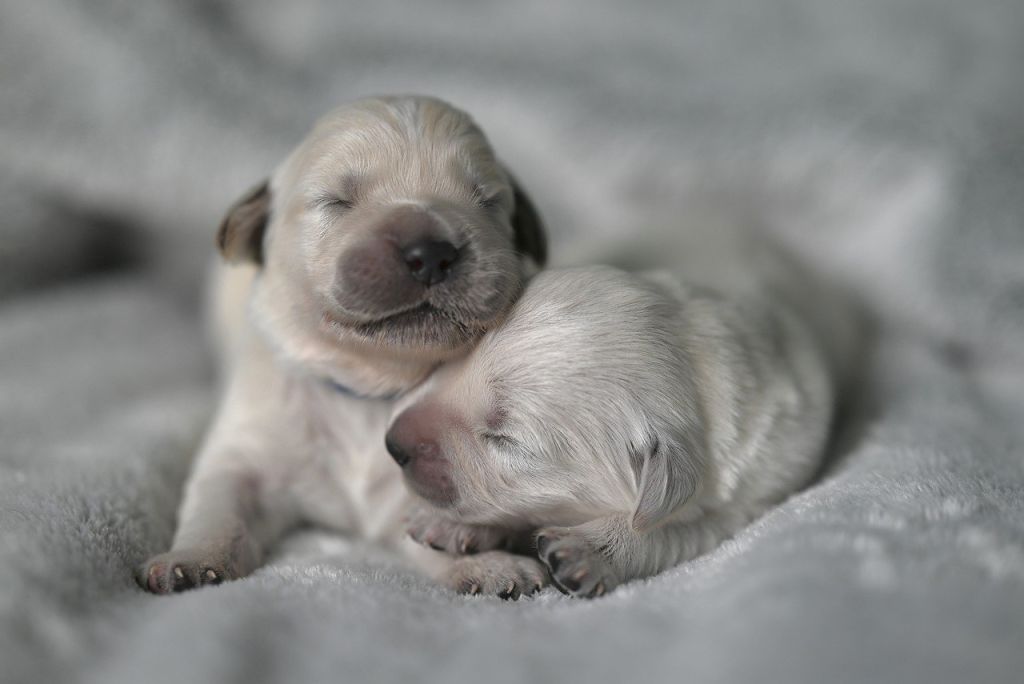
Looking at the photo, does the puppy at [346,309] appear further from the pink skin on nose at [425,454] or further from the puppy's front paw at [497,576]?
the pink skin on nose at [425,454]

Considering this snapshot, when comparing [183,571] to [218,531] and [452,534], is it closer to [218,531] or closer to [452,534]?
[218,531]

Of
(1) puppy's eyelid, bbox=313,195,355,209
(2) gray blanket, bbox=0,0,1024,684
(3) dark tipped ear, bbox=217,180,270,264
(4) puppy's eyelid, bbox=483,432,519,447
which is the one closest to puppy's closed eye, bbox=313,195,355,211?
(1) puppy's eyelid, bbox=313,195,355,209

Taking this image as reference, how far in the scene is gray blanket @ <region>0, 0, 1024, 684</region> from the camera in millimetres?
1585

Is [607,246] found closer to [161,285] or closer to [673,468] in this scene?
[673,468]

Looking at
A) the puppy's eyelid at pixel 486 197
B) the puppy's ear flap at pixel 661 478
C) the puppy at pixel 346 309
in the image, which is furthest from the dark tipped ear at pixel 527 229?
the puppy's ear flap at pixel 661 478

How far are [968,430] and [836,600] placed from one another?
1.22 meters

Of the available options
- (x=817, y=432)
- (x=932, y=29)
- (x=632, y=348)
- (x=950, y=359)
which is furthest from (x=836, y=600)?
(x=932, y=29)

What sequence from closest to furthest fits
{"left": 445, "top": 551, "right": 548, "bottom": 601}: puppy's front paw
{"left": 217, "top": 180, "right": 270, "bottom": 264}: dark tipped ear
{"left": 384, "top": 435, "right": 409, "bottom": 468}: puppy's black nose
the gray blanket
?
1. the gray blanket
2. {"left": 445, "top": 551, "right": 548, "bottom": 601}: puppy's front paw
3. {"left": 384, "top": 435, "right": 409, "bottom": 468}: puppy's black nose
4. {"left": 217, "top": 180, "right": 270, "bottom": 264}: dark tipped ear

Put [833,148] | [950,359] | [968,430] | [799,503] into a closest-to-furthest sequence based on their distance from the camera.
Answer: [799,503]
[968,430]
[950,359]
[833,148]

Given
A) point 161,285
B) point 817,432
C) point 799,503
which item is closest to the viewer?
point 799,503

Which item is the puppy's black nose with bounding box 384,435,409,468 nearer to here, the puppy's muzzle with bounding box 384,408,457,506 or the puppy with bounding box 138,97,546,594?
the puppy's muzzle with bounding box 384,408,457,506

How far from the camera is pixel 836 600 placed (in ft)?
4.19

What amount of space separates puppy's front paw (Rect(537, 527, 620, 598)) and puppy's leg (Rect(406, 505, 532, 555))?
0.51ft

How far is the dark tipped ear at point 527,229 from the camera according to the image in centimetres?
218
